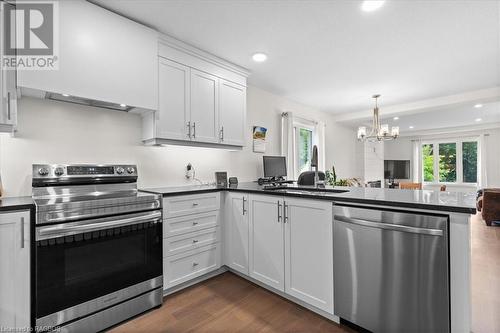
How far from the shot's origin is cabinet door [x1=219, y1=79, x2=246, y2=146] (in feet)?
9.30

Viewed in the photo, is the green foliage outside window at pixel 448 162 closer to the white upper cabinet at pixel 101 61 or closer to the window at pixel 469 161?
the window at pixel 469 161

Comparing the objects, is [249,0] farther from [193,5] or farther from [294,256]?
[294,256]

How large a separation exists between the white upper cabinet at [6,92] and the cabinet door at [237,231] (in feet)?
6.00

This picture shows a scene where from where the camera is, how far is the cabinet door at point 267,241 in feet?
6.80

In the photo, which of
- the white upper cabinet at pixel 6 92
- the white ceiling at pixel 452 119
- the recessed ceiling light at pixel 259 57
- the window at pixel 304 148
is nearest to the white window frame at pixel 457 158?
the white ceiling at pixel 452 119

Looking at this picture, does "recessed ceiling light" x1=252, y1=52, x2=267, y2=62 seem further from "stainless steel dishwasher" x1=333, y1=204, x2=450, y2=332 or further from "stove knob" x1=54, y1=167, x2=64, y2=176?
"stove knob" x1=54, y1=167, x2=64, y2=176

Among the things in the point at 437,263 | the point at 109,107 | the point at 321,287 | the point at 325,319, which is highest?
the point at 109,107

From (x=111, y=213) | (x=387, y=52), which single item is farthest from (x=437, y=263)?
(x=387, y=52)

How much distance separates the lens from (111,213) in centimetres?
175

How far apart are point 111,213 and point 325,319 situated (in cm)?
184

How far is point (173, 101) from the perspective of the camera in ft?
7.83

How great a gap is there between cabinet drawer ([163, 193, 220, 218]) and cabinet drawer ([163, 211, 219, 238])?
49mm

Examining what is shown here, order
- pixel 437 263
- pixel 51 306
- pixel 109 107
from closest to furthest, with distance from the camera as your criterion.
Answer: pixel 437 263 < pixel 51 306 < pixel 109 107

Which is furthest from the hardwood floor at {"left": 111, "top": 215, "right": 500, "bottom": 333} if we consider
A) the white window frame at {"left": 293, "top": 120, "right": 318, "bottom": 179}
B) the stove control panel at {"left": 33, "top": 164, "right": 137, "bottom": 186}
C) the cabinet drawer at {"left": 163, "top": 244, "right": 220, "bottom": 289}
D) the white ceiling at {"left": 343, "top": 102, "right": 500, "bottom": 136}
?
the white ceiling at {"left": 343, "top": 102, "right": 500, "bottom": 136}
